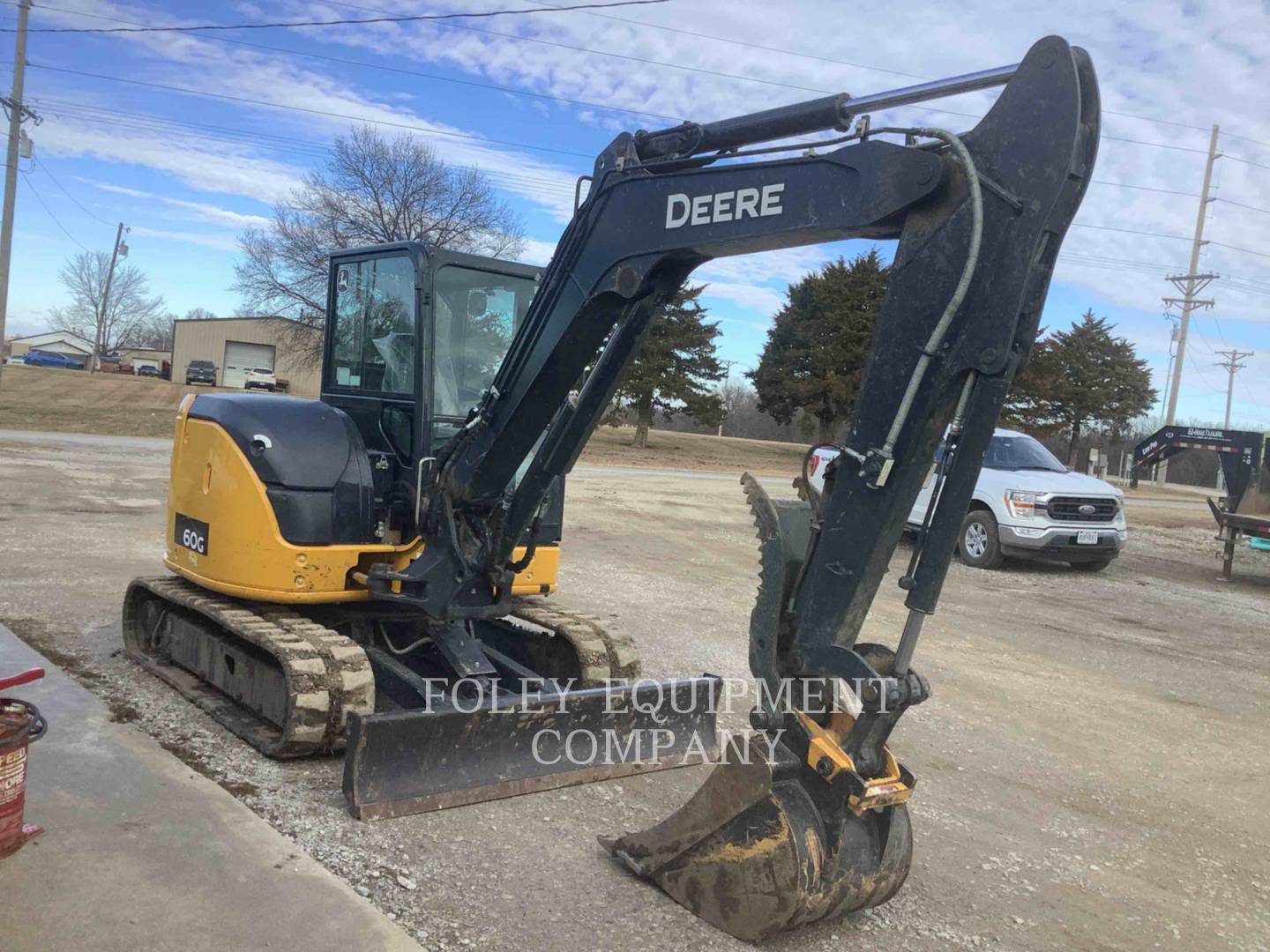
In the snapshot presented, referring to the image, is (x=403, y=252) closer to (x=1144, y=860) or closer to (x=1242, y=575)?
(x=1144, y=860)

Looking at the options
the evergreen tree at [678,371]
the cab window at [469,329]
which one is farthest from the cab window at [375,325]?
the evergreen tree at [678,371]

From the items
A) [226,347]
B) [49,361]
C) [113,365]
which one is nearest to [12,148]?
[226,347]

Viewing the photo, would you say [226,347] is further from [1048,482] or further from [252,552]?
[252,552]

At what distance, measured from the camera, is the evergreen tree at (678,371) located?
125 feet

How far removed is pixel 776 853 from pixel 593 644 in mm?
2595

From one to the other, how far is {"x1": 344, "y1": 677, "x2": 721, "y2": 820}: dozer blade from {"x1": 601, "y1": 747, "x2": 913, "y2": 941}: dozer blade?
1.23 m

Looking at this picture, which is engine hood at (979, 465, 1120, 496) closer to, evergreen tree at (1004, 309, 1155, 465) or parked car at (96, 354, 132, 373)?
evergreen tree at (1004, 309, 1155, 465)

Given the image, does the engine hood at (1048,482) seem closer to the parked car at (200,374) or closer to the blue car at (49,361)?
the parked car at (200,374)

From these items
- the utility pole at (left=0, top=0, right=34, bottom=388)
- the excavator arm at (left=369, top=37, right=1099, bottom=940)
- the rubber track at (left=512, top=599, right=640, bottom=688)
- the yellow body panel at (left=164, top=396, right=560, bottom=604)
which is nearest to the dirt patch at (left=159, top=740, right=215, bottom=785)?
the yellow body panel at (left=164, top=396, right=560, bottom=604)

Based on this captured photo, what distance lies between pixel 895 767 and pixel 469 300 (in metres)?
3.55

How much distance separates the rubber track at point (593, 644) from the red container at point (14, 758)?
2849 mm

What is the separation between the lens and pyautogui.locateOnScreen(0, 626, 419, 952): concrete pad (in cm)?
342

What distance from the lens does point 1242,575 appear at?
16609mm

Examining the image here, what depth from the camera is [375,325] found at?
605cm
